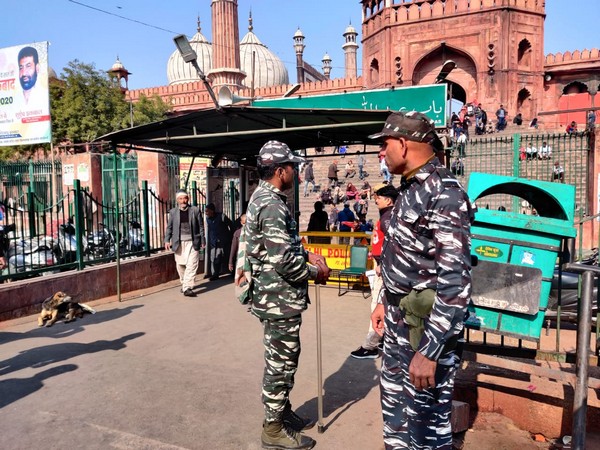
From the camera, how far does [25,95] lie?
1480 cm

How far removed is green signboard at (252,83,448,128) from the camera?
24.1ft

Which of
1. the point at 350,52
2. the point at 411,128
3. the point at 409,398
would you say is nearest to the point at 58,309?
the point at 409,398

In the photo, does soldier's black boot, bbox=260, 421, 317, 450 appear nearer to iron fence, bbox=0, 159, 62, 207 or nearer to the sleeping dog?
the sleeping dog

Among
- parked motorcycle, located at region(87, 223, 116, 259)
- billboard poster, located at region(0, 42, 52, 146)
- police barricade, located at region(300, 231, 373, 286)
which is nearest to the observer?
parked motorcycle, located at region(87, 223, 116, 259)

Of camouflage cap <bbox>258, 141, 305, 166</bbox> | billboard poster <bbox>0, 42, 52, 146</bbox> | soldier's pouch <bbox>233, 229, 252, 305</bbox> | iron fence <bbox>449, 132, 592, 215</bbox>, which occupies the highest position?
billboard poster <bbox>0, 42, 52, 146</bbox>

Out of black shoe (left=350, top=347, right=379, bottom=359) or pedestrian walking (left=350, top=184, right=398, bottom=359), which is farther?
black shoe (left=350, top=347, right=379, bottom=359)

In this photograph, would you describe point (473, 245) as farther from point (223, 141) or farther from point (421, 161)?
point (223, 141)

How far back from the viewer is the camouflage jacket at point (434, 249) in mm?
2031

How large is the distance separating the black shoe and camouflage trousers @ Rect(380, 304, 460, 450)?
2.47 meters

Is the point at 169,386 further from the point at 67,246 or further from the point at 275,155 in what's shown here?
the point at 67,246

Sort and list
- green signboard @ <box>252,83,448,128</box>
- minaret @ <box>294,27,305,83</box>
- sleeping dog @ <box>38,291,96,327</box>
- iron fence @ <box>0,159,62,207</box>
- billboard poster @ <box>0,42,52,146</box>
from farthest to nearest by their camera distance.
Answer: minaret @ <box>294,27,305,83</box> → iron fence @ <box>0,159,62,207</box> → billboard poster @ <box>0,42,52,146</box> → green signboard @ <box>252,83,448,128</box> → sleeping dog @ <box>38,291,96,327</box>

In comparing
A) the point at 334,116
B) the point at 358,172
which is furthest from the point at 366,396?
the point at 358,172

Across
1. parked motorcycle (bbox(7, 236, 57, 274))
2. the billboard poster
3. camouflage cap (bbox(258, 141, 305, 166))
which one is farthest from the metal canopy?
the billboard poster

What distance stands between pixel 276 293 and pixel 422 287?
3.72ft
